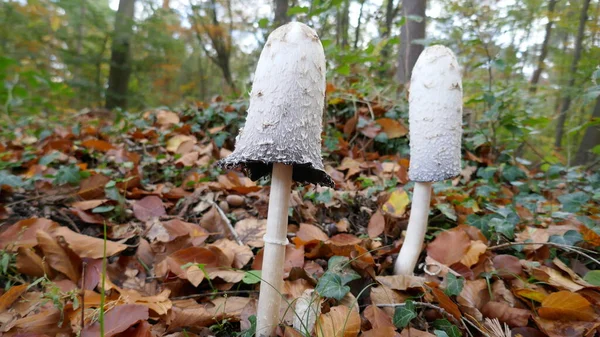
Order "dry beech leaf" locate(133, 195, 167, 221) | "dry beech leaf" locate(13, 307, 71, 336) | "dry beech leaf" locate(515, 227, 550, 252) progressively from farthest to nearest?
"dry beech leaf" locate(133, 195, 167, 221) → "dry beech leaf" locate(515, 227, 550, 252) → "dry beech leaf" locate(13, 307, 71, 336)

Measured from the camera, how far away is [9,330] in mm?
1247

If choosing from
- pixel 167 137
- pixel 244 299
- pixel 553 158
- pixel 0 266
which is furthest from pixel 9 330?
pixel 553 158

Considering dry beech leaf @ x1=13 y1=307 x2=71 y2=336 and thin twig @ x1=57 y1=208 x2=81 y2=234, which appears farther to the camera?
thin twig @ x1=57 y1=208 x2=81 y2=234

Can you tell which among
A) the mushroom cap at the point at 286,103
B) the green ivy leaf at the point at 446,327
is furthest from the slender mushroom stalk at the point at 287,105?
the green ivy leaf at the point at 446,327

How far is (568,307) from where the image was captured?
1.50 m

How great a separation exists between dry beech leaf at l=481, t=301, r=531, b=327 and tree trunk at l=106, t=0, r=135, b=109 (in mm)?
8463

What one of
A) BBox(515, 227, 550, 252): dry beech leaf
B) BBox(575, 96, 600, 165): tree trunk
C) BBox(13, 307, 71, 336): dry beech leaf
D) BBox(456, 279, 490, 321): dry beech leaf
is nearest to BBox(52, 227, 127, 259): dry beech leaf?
BBox(13, 307, 71, 336): dry beech leaf

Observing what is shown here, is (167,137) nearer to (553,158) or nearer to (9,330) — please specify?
(9,330)

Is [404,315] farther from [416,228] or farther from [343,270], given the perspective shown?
[416,228]

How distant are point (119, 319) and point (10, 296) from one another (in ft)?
1.81

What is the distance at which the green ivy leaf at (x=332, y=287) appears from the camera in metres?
1.46

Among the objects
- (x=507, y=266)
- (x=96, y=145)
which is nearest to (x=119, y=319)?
(x=507, y=266)

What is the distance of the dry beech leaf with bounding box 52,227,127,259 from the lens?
1708mm

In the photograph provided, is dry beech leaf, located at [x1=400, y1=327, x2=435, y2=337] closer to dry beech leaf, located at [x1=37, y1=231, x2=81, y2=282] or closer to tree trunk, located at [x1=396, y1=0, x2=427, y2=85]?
dry beech leaf, located at [x1=37, y1=231, x2=81, y2=282]
